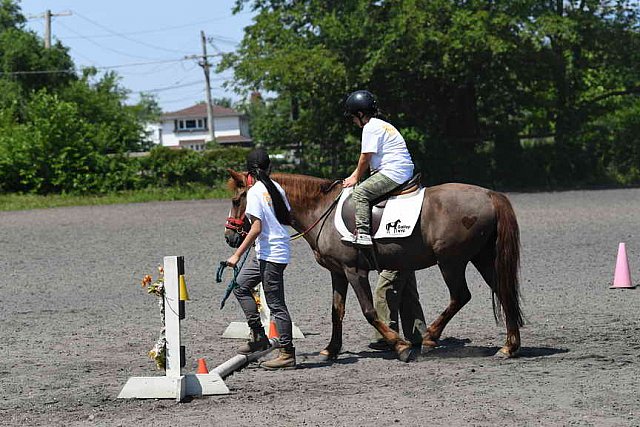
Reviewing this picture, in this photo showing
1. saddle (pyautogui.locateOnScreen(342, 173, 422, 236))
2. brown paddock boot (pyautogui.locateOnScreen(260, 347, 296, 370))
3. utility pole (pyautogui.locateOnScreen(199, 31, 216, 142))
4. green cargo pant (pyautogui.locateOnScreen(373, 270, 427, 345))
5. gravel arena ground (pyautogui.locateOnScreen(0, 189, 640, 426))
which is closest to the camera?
gravel arena ground (pyautogui.locateOnScreen(0, 189, 640, 426))

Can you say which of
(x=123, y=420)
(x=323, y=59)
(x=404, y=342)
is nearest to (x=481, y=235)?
(x=404, y=342)

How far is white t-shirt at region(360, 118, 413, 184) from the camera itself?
8547 mm


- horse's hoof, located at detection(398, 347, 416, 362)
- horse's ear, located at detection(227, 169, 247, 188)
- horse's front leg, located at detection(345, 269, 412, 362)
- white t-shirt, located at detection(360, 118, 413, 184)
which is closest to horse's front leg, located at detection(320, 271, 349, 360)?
horse's front leg, located at detection(345, 269, 412, 362)

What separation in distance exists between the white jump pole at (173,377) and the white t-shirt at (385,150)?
7.39ft

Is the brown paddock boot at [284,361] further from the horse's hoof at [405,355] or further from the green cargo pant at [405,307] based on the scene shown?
the green cargo pant at [405,307]

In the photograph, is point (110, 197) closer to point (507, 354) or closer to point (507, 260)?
point (507, 260)

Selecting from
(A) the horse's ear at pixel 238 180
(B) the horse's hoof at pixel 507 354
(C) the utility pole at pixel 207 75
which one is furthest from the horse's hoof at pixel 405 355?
(C) the utility pole at pixel 207 75

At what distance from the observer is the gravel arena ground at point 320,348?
21.2ft

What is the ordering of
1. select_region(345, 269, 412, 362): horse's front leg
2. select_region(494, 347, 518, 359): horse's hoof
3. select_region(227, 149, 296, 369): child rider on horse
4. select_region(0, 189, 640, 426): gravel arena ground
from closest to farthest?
select_region(0, 189, 640, 426): gravel arena ground < select_region(227, 149, 296, 369): child rider on horse < select_region(494, 347, 518, 359): horse's hoof < select_region(345, 269, 412, 362): horse's front leg

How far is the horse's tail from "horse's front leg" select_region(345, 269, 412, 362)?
0.95 m

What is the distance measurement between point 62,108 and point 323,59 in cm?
1049

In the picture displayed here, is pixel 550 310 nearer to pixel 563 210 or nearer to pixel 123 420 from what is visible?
pixel 123 420

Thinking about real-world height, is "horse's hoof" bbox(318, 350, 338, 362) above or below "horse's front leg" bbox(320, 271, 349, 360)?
below

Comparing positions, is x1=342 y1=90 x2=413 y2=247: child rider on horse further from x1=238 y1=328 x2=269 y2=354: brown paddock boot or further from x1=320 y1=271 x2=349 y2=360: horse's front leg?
x1=238 y1=328 x2=269 y2=354: brown paddock boot
